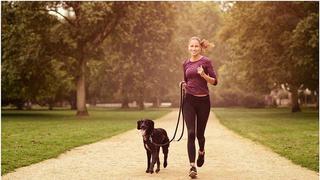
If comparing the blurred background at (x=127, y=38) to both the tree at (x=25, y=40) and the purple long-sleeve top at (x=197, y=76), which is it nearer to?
the tree at (x=25, y=40)

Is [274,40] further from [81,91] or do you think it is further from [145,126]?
[145,126]

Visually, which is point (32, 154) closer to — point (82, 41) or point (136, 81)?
point (82, 41)

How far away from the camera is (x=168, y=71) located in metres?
56.8

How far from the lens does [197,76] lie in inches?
313

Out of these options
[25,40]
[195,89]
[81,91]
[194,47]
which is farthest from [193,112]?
[81,91]

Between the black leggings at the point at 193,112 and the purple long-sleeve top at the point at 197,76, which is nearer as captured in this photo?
the purple long-sleeve top at the point at 197,76

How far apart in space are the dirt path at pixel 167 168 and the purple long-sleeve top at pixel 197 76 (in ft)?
4.76

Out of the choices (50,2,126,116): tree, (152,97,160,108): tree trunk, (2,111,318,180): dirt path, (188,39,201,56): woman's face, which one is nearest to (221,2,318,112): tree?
(50,2,126,116): tree

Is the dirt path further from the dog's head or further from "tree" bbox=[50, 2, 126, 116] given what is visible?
"tree" bbox=[50, 2, 126, 116]

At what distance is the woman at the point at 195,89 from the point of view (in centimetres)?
793

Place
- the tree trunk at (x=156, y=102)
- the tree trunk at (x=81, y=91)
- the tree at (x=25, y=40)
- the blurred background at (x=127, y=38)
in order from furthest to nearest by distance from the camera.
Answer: the tree trunk at (x=156, y=102), the tree trunk at (x=81, y=91), the tree at (x=25, y=40), the blurred background at (x=127, y=38)

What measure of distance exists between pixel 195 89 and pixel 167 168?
212 cm

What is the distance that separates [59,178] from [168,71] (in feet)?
160

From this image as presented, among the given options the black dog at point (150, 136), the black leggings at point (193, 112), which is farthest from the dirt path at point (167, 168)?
the black leggings at point (193, 112)
